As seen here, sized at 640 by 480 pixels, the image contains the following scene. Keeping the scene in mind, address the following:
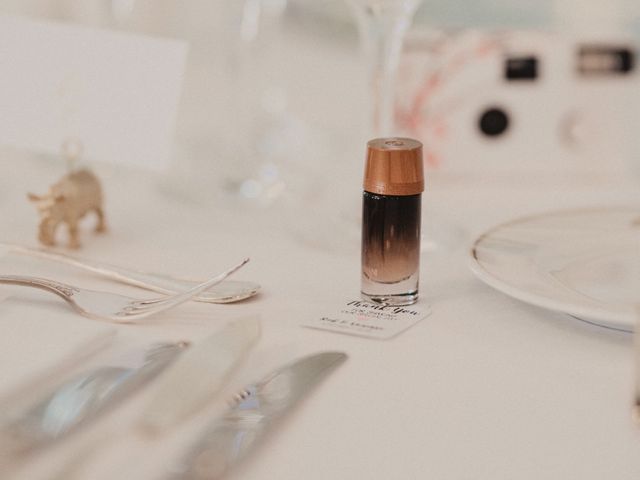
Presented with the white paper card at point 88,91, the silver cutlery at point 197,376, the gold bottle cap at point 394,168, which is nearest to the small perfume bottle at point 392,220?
the gold bottle cap at point 394,168

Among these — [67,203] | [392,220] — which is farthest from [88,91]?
[392,220]

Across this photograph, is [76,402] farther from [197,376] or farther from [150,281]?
[150,281]

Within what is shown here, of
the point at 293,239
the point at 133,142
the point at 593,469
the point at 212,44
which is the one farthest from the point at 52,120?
the point at 593,469

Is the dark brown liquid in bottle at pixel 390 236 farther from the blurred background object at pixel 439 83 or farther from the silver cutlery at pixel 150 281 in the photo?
the blurred background object at pixel 439 83

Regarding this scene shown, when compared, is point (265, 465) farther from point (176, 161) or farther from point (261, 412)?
point (176, 161)

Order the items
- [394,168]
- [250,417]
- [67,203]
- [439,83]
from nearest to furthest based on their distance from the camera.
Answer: [250,417] → [394,168] → [67,203] → [439,83]

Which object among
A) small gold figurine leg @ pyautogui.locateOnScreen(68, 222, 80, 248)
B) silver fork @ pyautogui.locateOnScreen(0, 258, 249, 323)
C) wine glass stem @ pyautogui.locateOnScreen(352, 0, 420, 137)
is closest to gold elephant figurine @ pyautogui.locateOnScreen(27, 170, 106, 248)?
small gold figurine leg @ pyautogui.locateOnScreen(68, 222, 80, 248)
